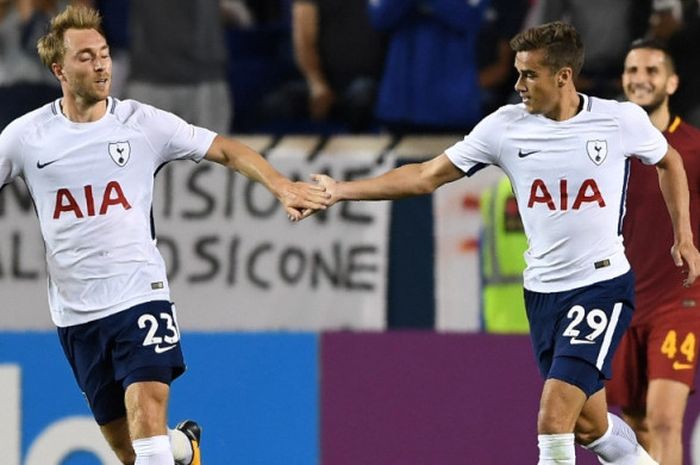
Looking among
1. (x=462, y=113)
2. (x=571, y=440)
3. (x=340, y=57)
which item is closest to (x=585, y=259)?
(x=571, y=440)

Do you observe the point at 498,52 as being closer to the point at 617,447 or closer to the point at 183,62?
the point at 183,62

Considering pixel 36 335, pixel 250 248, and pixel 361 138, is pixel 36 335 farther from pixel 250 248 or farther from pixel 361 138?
pixel 361 138

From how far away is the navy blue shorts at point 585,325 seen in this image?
26.3 ft

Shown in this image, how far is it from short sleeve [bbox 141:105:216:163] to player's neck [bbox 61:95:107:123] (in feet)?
0.59

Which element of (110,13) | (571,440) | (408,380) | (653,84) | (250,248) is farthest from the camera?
(110,13)

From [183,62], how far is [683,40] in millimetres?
2795

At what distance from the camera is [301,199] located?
8.18m

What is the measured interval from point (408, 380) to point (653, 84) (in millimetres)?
1890

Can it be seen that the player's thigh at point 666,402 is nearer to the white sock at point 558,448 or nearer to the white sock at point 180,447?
the white sock at point 558,448

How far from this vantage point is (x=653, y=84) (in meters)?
9.05

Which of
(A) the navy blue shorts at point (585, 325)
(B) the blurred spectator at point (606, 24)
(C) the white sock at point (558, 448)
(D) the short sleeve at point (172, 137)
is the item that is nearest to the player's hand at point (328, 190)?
(D) the short sleeve at point (172, 137)

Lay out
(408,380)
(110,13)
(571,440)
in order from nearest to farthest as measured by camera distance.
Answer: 1. (571,440)
2. (408,380)
3. (110,13)

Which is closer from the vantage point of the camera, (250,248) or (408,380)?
(408,380)

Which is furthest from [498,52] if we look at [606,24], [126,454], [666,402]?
[126,454]
